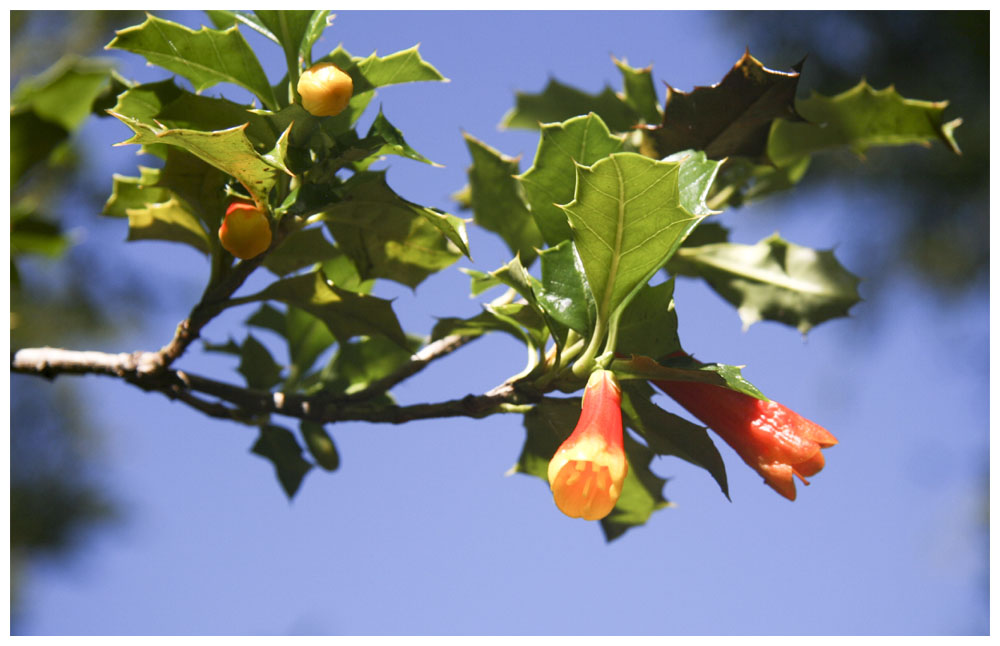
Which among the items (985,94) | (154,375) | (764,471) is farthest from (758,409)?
(985,94)

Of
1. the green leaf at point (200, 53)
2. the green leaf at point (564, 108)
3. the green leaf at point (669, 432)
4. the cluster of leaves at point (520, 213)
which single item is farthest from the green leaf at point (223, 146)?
the green leaf at point (564, 108)

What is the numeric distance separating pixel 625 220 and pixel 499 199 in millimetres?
342

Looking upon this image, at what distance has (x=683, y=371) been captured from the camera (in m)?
0.66

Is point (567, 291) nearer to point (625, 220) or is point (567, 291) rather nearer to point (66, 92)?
point (625, 220)

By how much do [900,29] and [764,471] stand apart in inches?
342

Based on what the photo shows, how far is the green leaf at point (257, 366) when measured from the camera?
1.10 m

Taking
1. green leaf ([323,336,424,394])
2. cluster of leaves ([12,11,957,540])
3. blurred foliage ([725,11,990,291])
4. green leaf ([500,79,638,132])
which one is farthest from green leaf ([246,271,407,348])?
blurred foliage ([725,11,990,291])

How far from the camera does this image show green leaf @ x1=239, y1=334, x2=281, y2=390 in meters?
1.10

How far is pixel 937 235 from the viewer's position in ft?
27.0

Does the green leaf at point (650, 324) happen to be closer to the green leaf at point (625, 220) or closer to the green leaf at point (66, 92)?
the green leaf at point (625, 220)

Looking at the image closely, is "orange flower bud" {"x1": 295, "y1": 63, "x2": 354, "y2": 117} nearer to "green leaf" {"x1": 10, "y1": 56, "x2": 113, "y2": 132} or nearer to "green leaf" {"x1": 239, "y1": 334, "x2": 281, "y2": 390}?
"green leaf" {"x1": 10, "y1": 56, "x2": 113, "y2": 132}

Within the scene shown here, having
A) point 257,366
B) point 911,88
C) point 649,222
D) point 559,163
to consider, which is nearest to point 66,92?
point 257,366

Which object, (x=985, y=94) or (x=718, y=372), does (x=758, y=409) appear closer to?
(x=718, y=372)

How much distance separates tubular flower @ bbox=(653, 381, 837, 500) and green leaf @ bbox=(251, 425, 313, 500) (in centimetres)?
57
